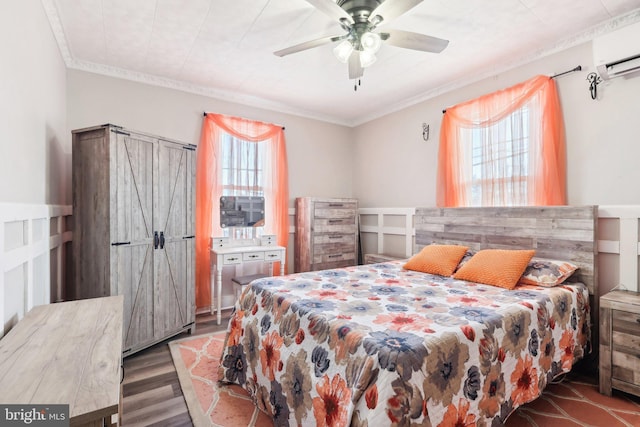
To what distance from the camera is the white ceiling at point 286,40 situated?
2.23 m

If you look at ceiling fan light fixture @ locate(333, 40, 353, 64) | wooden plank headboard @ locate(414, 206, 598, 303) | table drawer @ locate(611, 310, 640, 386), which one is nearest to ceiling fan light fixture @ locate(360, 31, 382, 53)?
ceiling fan light fixture @ locate(333, 40, 353, 64)

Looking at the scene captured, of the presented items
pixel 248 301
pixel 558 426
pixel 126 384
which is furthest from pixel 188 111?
pixel 558 426

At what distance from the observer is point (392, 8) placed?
182 centimetres

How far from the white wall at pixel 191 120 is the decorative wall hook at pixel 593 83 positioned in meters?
3.04

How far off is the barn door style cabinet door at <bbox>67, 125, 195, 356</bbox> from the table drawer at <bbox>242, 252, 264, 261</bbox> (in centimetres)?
72

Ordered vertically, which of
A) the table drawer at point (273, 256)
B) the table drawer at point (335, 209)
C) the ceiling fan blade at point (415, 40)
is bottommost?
the table drawer at point (273, 256)

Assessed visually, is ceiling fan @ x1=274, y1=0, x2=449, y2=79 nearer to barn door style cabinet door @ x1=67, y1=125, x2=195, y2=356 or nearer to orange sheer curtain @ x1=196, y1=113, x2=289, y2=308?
barn door style cabinet door @ x1=67, y1=125, x2=195, y2=356

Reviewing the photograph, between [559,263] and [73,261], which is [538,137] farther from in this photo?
[73,261]

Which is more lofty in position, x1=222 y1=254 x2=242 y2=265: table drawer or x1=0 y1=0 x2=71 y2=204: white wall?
x1=0 y1=0 x2=71 y2=204: white wall

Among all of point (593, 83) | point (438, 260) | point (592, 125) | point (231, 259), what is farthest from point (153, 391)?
point (593, 83)

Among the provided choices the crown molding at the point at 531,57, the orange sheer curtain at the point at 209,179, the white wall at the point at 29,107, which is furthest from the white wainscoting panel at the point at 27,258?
the crown molding at the point at 531,57

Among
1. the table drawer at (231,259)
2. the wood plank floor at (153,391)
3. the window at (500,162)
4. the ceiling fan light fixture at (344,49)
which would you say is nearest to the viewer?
the wood plank floor at (153,391)

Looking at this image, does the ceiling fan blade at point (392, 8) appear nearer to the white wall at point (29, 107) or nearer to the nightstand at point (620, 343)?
the white wall at point (29, 107)

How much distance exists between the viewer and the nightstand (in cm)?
198
